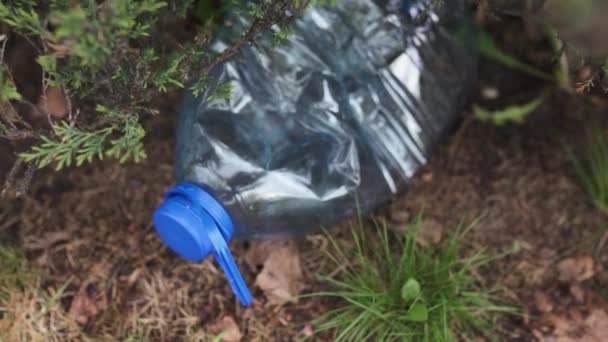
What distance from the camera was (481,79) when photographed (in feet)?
5.84

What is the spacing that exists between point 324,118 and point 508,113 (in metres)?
0.49

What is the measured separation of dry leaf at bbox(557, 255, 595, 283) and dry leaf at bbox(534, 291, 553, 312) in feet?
0.20

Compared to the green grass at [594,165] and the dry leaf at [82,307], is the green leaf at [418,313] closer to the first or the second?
the green grass at [594,165]

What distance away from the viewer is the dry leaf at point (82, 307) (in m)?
1.46

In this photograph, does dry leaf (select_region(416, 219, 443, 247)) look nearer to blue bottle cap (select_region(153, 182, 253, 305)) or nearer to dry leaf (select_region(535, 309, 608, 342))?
dry leaf (select_region(535, 309, 608, 342))

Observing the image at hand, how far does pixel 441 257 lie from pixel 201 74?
0.67m

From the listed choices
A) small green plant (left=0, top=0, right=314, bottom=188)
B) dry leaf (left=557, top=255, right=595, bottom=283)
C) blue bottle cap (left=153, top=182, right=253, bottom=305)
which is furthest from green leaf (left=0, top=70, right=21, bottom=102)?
dry leaf (left=557, top=255, right=595, bottom=283)

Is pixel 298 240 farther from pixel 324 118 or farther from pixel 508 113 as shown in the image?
pixel 508 113

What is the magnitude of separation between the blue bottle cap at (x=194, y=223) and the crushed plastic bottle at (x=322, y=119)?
2 centimetres

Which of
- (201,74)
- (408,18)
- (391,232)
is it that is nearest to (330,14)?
(408,18)

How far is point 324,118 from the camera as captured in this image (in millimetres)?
1438

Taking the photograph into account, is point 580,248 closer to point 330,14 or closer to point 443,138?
point 443,138

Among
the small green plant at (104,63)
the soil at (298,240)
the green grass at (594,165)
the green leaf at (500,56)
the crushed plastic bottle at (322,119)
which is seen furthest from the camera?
the green leaf at (500,56)

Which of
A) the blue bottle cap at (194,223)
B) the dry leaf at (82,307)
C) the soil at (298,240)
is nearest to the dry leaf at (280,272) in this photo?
the soil at (298,240)
